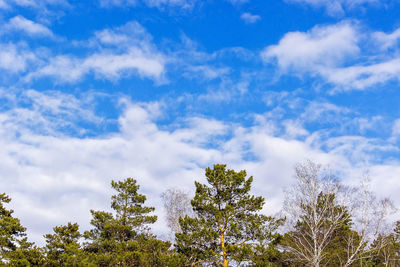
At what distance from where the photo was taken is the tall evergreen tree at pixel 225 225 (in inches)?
913

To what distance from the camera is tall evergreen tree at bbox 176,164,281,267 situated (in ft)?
76.1

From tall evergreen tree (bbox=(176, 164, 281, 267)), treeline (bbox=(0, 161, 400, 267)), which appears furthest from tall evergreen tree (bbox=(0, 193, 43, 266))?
tall evergreen tree (bbox=(176, 164, 281, 267))

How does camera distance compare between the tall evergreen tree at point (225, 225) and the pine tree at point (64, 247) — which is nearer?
the tall evergreen tree at point (225, 225)

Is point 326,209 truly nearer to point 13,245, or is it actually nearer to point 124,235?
point 124,235

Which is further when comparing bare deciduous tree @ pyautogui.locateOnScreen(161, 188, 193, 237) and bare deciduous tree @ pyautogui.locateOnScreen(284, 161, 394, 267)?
bare deciduous tree @ pyautogui.locateOnScreen(161, 188, 193, 237)

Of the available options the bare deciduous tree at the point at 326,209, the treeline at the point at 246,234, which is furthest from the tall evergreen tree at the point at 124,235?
the bare deciduous tree at the point at 326,209

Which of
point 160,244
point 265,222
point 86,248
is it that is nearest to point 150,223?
point 160,244

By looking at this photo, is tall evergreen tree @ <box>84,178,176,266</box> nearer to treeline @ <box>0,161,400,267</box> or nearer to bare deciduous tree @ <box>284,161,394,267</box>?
treeline @ <box>0,161,400,267</box>

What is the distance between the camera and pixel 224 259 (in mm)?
23328

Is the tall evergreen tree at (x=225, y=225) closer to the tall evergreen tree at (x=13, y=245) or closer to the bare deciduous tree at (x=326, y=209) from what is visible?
the bare deciduous tree at (x=326, y=209)

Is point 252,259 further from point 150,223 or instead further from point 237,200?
point 150,223

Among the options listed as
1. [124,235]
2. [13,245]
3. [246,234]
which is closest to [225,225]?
[246,234]

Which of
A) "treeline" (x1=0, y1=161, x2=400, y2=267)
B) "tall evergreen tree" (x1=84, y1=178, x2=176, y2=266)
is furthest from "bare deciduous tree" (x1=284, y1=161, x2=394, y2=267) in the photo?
"tall evergreen tree" (x1=84, y1=178, x2=176, y2=266)

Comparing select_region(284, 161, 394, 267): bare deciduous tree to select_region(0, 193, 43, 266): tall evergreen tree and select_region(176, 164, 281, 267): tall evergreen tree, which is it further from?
select_region(0, 193, 43, 266): tall evergreen tree
